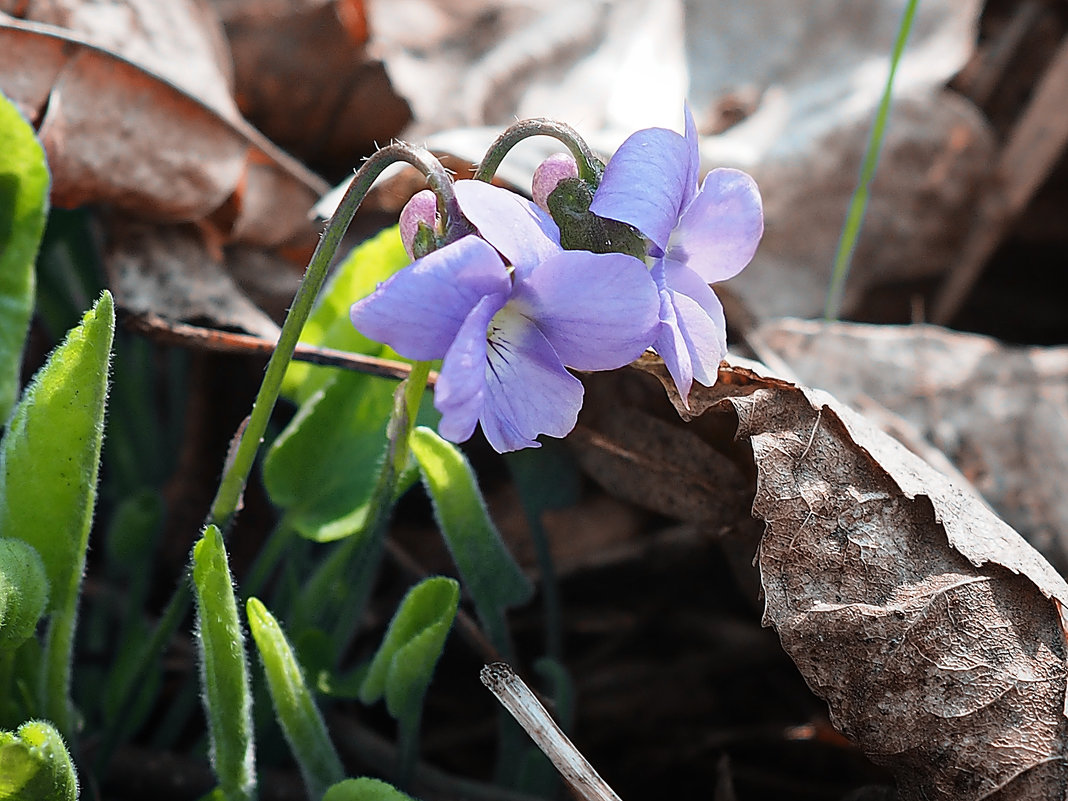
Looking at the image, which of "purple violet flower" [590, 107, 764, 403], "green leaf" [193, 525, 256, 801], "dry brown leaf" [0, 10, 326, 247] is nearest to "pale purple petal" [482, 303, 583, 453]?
"purple violet flower" [590, 107, 764, 403]

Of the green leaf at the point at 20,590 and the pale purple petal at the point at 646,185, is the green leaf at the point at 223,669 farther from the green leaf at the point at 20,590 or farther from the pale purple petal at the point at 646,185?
the pale purple petal at the point at 646,185

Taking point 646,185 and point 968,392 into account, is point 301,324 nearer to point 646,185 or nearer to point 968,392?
point 646,185

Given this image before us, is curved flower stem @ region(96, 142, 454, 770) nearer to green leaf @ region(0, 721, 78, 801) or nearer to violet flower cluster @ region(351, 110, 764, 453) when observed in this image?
violet flower cluster @ region(351, 110, 764, 453)

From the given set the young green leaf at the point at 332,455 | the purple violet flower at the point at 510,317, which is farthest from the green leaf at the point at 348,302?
the purple violet flower at the point at 510,317

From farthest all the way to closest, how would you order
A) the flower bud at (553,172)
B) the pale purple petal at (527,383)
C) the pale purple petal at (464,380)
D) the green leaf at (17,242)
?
the green leaf at (17,242)
the flower bud at (553,172)
the pale purple petal at (527,383)
the pale purple petal at (464,380)

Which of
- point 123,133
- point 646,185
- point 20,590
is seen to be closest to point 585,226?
point 646,185
